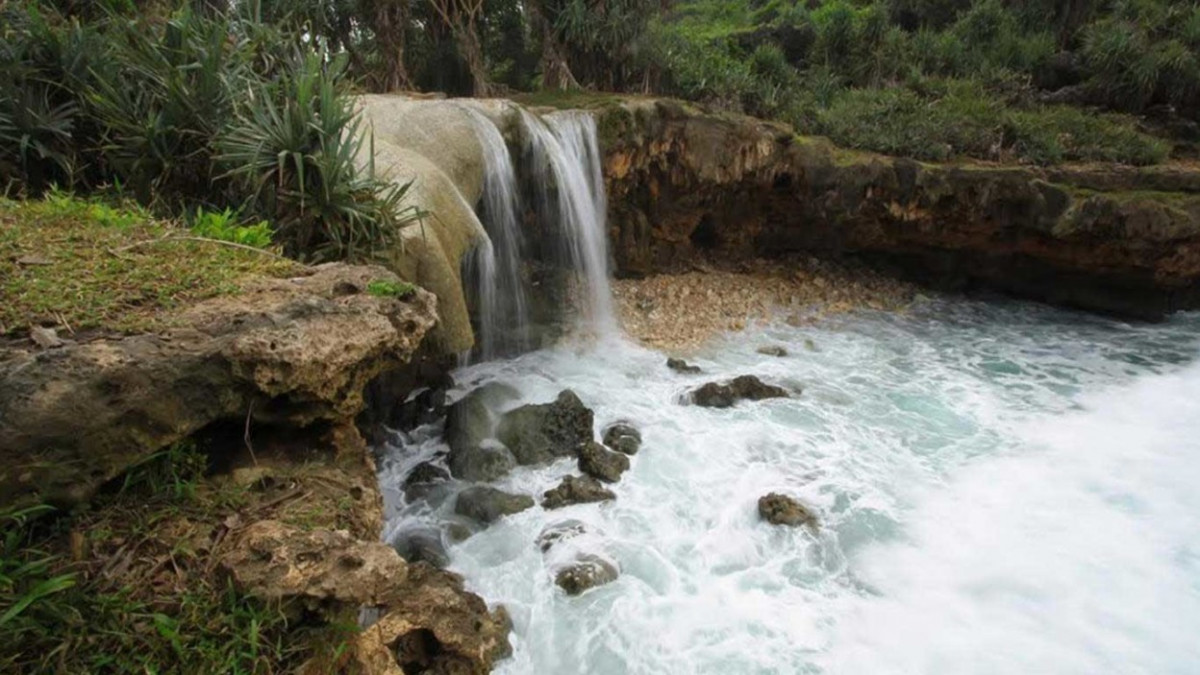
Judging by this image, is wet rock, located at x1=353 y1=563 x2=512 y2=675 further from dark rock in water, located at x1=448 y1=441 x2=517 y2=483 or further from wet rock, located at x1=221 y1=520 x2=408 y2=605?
dark rock in water, located at x1=448 y1=441 x2=517 y2=483

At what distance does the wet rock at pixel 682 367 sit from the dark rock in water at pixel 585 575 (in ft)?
12.9

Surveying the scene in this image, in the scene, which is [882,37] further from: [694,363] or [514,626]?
[514,626]

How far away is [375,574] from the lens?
9.13 feet

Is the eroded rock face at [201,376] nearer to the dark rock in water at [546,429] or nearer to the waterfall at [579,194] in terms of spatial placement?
the dark rock in water at [546,429]

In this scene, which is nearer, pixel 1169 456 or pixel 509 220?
pixel 1169 456

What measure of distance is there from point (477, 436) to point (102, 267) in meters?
3.99

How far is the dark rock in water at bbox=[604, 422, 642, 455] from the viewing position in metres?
6.96

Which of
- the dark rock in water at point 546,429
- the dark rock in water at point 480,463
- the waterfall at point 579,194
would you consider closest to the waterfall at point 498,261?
the waterfall at point 579,194

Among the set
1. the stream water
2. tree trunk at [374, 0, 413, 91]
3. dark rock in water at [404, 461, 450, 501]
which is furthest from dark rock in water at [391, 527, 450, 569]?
tree trunk at [374, 0, 413, 91]

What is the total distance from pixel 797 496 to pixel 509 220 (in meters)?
5.19

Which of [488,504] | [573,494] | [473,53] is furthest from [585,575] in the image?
[473,53]

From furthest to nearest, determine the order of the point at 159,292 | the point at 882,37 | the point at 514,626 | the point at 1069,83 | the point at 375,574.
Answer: the point at 882,37 → the point at 1069,83 → the point at 514,626 → the point at 159,292 → the point at 375,574

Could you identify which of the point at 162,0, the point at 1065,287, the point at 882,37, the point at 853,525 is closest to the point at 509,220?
the point at 162,0

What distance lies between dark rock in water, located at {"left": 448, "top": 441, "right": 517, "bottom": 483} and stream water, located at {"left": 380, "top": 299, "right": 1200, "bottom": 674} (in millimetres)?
202
